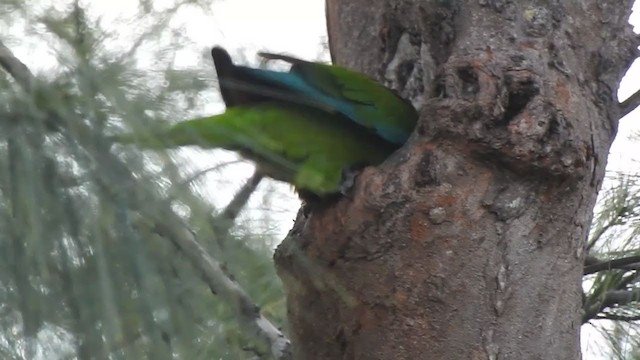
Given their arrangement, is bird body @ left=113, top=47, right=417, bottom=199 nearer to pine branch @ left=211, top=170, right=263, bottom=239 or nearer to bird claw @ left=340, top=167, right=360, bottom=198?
bird claw @ left=340, top=167, right=360, bottom=198

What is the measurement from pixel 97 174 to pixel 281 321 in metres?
1.09

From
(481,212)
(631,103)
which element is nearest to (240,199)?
(481,212)

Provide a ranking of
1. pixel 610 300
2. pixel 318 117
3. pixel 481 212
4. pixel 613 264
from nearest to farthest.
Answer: pixel 481 212 → pixel 318 117 → pixel 613 264 → pixel 610 300

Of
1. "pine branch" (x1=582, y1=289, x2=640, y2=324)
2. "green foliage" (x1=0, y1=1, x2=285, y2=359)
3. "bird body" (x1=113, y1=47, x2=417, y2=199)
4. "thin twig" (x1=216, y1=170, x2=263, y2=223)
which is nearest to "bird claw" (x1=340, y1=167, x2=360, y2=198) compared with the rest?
"bird body" (x1=113, y1=47, x2=417, y2=199)

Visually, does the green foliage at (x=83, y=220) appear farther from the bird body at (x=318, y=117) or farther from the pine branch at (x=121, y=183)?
the bird body at (x=318, y=117)

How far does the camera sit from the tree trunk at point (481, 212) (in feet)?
3.64

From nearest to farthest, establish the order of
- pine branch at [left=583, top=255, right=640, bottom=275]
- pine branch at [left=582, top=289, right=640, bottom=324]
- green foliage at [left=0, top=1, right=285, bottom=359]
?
green foliage at [left=0, top=1, right=285, bottom=359]
pine branch at [left=583, top=255, right=640, bottom=275]
pine branch at [left=582, top=289, right=640, bottom=324]

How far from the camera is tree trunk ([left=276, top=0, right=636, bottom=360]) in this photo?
111 cm

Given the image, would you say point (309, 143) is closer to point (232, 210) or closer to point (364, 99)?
point (364, 99)

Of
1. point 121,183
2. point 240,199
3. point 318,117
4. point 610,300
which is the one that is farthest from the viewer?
point 610,300

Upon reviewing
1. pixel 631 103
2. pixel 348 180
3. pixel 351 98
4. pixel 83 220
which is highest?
pixel 631 103

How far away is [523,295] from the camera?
1157 mm

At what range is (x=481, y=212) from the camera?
1137mm

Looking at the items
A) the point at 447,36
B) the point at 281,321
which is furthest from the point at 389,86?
the point at 281,321
